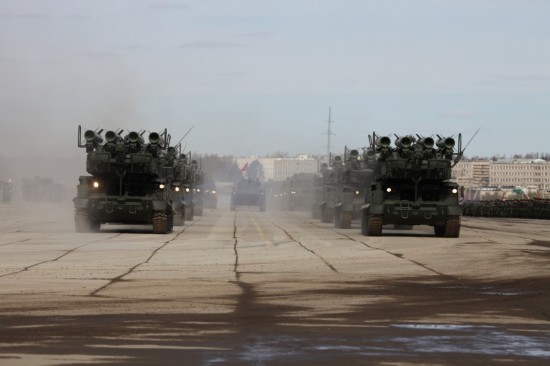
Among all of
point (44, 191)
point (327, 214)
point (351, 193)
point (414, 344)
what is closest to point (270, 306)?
point (414, 344)

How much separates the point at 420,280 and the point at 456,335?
834cm

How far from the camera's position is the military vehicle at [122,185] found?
4103 cm

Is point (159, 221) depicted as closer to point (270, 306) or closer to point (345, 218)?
point (345, 218)

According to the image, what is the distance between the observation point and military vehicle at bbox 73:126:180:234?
135 feet

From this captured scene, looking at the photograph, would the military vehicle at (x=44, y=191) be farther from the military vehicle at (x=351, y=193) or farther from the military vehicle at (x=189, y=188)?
the military vehicle at (x=351, y=193)

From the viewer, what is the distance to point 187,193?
61625 millimetres

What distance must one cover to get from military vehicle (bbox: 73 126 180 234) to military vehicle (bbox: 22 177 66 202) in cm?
7402

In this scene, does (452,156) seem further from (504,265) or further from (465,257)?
(504,265)

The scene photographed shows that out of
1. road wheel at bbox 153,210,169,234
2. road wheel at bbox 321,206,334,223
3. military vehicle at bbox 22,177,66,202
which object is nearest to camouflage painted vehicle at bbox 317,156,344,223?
road wheel at bbox 321,206,334,223

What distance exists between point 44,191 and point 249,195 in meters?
30.7

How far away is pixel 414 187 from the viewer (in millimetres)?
41938

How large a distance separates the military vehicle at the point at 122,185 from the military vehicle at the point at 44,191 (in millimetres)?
74015

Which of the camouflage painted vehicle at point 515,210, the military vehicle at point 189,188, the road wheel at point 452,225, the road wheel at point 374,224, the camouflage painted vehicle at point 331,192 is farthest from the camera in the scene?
the camouflage painted vehicle at point 515,210

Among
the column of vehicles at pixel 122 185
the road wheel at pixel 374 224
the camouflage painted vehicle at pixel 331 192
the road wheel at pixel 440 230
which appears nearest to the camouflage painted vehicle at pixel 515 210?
the camouflage painted vehicle at pixel 331 192
